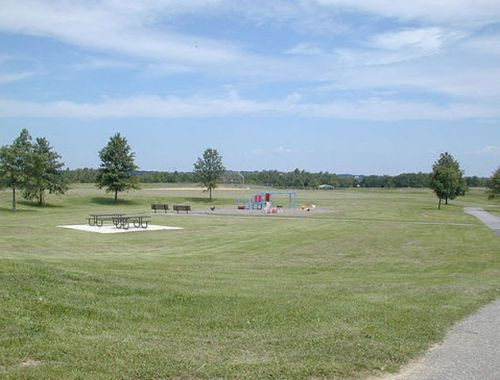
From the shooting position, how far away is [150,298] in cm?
866

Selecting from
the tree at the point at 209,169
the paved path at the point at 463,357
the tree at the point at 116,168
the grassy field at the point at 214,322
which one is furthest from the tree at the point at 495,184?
the paved path at the point at 463,357

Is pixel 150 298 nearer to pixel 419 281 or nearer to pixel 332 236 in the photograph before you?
pixel 419 281

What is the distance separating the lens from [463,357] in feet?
21.0

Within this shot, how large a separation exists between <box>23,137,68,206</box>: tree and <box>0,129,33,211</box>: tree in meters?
0.60

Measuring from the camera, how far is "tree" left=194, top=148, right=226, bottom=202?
3061 inches

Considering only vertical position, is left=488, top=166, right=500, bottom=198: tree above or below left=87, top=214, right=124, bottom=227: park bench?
above

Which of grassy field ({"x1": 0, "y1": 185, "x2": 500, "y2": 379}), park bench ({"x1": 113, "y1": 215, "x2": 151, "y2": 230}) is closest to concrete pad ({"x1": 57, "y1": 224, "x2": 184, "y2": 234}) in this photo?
park bench ({"x1": 113, "y1": 215, "x2": 151, "y2": 230})

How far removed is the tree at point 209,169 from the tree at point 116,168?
393 inches

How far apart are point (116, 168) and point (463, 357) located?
66.5 meters

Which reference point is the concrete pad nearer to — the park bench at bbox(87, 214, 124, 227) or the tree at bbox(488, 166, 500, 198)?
the park bench at bbox(87, 214, 124, 227)

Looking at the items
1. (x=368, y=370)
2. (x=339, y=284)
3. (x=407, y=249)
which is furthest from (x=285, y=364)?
(x=407, y=249)

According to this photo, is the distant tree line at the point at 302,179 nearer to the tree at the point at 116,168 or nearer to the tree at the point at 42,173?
the tree at the point at 116,168

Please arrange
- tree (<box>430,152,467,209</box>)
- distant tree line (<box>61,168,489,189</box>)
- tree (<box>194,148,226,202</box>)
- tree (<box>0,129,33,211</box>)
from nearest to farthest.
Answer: tree (<box>0,129,33,211</box>) → tree (<box>430,152,467,209</box>) → tree (<box>194,148,226,202</box>) → distant tree line (<box>61,168,489,189</box>)

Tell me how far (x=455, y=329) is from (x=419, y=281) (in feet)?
20.5
